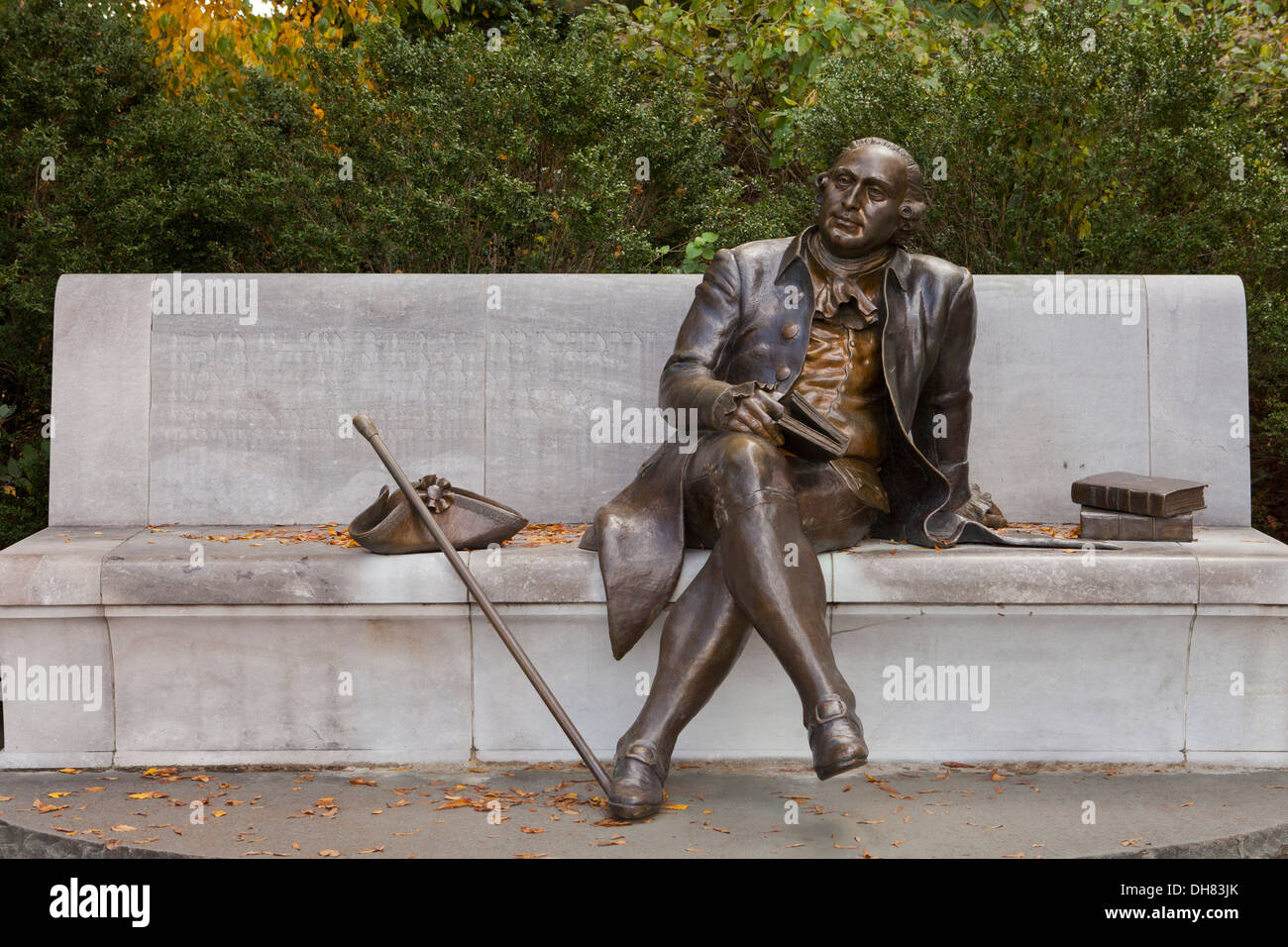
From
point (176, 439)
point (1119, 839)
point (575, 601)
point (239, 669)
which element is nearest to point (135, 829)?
point (239, 669)

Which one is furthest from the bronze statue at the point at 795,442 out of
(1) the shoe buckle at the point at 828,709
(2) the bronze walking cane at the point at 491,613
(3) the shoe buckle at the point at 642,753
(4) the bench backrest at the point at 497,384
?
(4) the bench backrest at the point at 497,384

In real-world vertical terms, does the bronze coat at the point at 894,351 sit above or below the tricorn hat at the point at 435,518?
above

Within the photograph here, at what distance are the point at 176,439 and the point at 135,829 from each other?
190 cm

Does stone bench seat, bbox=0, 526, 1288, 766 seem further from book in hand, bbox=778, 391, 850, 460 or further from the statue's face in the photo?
the statue's face

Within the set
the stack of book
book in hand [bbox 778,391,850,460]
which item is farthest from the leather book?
book in hand [bbox 778,391,850,460]

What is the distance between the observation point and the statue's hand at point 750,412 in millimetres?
4551

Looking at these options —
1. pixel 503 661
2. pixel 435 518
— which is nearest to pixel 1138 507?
pixel 503 661

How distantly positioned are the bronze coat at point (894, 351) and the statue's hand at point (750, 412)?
32 cm

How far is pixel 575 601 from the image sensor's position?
4.81 meters

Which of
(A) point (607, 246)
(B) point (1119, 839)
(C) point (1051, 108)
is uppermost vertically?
(C) point (1051, 108)

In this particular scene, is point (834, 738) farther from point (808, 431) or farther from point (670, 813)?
point (808, 431)

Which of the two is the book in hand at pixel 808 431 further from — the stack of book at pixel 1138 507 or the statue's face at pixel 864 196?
the stack of book at pixel 1138 507

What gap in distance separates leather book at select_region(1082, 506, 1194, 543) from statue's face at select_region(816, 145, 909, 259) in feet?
4.02

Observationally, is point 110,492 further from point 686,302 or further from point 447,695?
point 686,302
